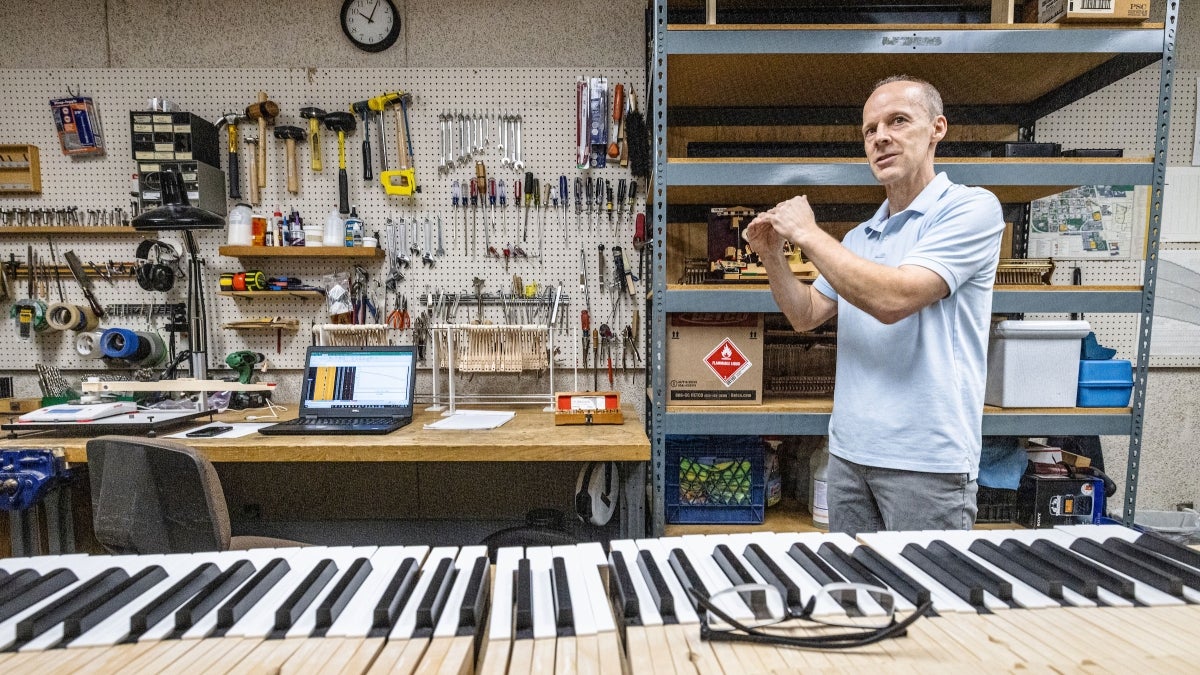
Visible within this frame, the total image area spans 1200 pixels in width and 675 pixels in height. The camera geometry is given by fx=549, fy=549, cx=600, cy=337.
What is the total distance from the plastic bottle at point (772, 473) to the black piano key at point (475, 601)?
1528 millimetres

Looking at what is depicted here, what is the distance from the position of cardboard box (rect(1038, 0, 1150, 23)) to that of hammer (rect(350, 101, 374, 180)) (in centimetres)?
259

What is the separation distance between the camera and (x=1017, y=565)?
75cm

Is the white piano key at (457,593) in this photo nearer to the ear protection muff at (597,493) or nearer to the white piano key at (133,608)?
the white piano key at (133,608)

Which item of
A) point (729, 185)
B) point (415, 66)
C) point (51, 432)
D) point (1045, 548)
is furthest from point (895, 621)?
point (415, 66)

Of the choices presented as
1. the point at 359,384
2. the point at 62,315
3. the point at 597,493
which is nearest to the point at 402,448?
the point at 359,384

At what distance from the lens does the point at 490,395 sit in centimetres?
255

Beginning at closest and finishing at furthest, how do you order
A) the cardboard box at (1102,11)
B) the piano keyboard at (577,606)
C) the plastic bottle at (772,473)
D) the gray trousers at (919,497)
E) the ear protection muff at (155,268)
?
the piano keyboard at (577,606), the gray trousers at (919,497), the cardboard box at (1102,11), the plastic bottle at (772,473), the ear protection muff at (155,268)

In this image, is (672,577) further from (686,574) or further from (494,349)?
(494,349)

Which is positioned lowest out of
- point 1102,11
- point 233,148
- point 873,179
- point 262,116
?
point 873,179

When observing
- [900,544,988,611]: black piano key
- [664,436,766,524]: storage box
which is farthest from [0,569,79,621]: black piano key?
[664,436,766,524]: storage box

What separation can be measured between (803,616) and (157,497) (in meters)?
1.51

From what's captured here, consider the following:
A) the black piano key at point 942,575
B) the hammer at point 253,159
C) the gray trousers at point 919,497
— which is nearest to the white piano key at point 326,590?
the black piano key at point 942,575

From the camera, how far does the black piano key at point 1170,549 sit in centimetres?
77

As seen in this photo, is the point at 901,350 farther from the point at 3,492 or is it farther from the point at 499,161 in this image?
the point at 3,492
